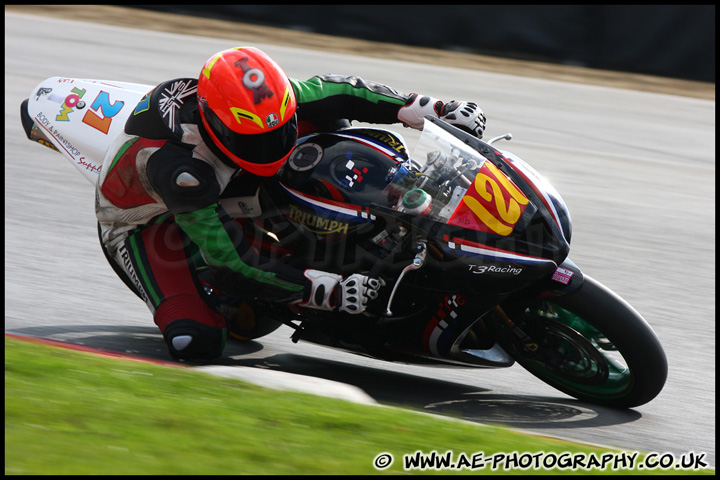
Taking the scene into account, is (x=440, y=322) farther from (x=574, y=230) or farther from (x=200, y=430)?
(x=574, y=230)

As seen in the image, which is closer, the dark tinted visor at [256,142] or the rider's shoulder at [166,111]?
the dark tinted visor at [256,142]

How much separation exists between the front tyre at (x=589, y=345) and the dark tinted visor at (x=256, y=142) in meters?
1.16

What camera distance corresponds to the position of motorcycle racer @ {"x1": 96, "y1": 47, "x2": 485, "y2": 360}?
11.8 ft

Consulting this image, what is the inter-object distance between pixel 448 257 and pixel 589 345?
2.39ft

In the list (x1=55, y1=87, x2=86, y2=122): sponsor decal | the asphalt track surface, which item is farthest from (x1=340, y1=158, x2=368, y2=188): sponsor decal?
(x1=55, y1=87, x2=86, y2=122): sponsor decal

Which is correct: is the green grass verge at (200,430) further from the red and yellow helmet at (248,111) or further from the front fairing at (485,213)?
the red and yellow helmet at (248,111)

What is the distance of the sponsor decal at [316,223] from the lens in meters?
3.76

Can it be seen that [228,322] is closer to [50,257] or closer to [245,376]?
[245,376]

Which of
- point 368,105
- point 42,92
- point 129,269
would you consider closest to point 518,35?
point 368,105

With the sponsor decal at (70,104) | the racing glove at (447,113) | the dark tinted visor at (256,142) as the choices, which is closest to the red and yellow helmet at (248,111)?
the dark tinted visor at (256,142)

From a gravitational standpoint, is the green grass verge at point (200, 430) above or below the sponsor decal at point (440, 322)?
below
